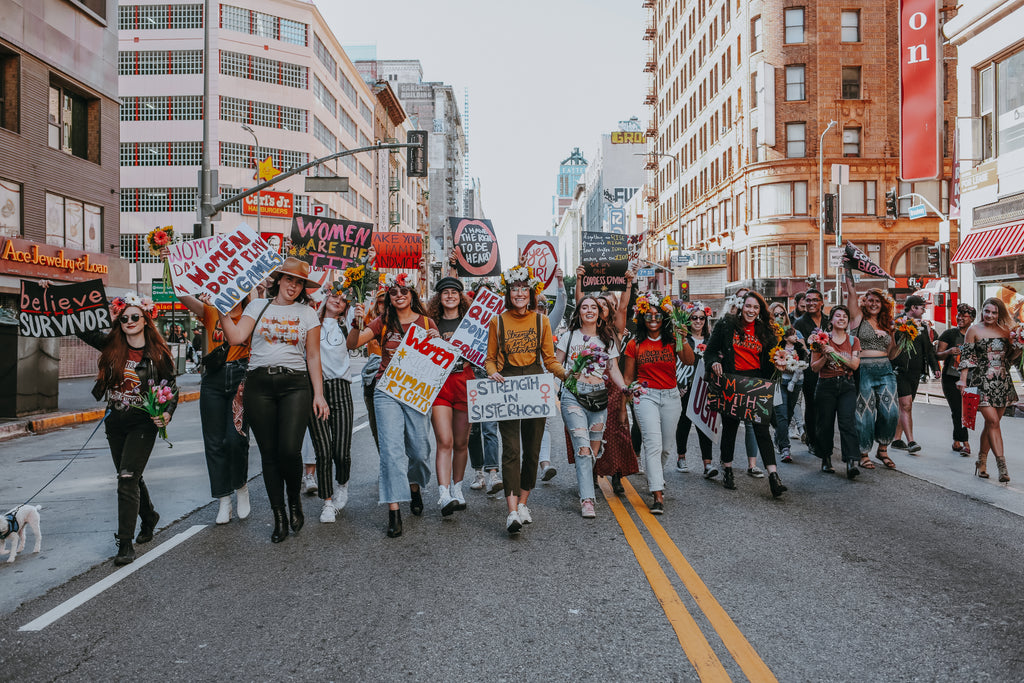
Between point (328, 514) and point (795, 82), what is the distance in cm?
4613

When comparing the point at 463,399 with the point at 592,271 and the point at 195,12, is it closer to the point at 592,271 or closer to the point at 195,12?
the point at 592,271

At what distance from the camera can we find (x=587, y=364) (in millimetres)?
6977

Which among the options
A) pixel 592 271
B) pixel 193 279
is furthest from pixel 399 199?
pixel 193 279

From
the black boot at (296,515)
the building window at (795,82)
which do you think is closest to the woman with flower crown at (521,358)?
the black boot at (296,515)

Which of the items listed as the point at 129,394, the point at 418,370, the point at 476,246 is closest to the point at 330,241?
the point at 476,246

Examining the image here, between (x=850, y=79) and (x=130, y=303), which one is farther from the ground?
(x=850, y=79)

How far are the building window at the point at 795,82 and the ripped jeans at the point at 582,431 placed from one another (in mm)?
44496

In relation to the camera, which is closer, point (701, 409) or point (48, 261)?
point (701, 409)

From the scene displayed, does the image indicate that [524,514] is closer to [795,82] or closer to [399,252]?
[399,252]

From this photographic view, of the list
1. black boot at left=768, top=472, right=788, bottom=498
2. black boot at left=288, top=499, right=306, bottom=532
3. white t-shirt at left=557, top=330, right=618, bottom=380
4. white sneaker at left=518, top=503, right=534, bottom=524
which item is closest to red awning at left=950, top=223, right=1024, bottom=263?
black boot at left=768, top=472, right=788, bottom=498

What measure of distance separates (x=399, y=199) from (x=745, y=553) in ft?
272

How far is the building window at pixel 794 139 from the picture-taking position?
4678 centimetres

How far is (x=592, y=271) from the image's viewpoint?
40.0ft

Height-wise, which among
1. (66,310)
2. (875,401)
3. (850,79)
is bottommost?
(875,401)
